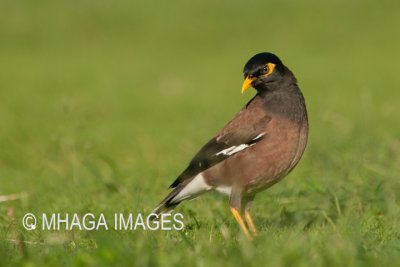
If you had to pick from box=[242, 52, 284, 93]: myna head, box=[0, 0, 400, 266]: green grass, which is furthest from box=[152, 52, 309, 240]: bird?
box=[0, 0, 400, 266]: green grass

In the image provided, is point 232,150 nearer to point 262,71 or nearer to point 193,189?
point 193,189

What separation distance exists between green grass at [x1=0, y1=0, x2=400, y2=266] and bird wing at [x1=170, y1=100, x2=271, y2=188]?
17.0 inches

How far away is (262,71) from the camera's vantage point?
6977mm

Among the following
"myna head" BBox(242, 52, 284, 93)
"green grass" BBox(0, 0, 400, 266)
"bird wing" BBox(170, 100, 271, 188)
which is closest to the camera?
"green grass" BBox(0, 0, 400, 266)

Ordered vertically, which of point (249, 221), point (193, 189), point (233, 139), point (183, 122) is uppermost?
point (183, 122)

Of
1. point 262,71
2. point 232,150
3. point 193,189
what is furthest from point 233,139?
point 262,71

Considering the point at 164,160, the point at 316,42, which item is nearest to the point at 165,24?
the point at 316,42

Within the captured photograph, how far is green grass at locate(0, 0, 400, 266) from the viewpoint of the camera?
524cm

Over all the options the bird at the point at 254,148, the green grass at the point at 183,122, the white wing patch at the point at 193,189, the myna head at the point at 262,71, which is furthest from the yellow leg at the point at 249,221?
the myna head at the point at 262,71

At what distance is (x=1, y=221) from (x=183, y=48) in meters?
20.2

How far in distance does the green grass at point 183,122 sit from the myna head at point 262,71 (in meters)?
1.07

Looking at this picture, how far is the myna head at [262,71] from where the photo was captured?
6.93 metres

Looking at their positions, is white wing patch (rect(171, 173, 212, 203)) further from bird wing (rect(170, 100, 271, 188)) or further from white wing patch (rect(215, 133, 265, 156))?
white wing patch (rect(215, 133, 265, 156))

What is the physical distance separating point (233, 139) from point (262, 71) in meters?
0.60
